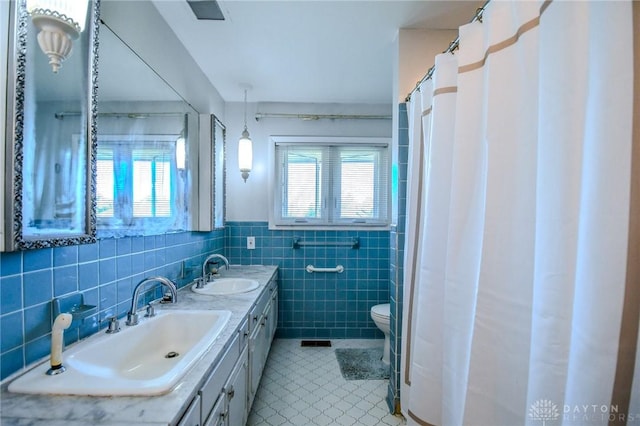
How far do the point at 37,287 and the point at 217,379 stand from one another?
0.65 m

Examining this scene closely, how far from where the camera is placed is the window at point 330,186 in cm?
290

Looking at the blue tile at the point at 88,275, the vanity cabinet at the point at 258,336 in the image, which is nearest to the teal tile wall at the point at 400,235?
the vanity cabinet at the point at 258,336

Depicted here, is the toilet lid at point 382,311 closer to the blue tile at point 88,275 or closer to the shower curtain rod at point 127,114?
the blue tile at point 88,275

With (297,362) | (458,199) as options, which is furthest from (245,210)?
(458,199)

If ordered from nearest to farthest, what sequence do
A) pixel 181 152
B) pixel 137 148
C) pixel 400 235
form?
1. pixel 137 148
2. pixel 400 235
3. pixel 181 152

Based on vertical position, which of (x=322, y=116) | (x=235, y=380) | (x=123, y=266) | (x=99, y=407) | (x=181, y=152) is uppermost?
(x=322, y=116)

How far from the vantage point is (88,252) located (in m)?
1.08

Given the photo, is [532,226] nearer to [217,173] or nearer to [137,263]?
[137,263]

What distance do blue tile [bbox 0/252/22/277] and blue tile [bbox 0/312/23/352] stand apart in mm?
123

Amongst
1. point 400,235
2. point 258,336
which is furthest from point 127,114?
point 400,235

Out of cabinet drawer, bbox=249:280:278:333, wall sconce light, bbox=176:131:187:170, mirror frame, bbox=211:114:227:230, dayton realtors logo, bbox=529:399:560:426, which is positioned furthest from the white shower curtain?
mirror frame, bbox=211:114:227:230

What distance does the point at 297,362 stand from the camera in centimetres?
242

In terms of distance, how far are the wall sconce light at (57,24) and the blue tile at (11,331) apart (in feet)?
2.53

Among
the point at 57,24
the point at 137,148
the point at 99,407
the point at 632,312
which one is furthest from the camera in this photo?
the point at 137,148
